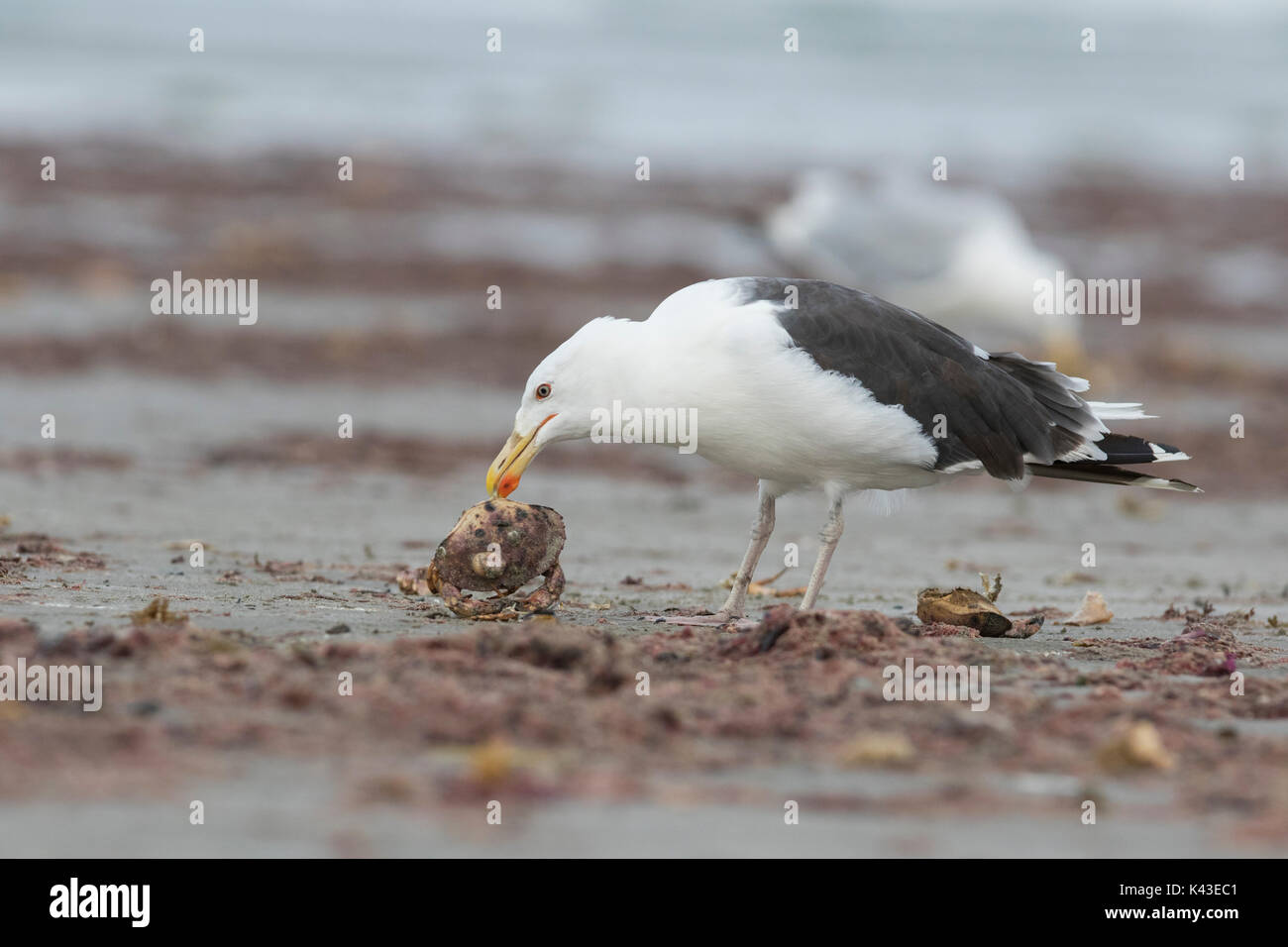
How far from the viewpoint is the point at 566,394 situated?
23.4 feet

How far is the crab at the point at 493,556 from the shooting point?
22.5 feet

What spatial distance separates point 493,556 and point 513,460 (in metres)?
0.55

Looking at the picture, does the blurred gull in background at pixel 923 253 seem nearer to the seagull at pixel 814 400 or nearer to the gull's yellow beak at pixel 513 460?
the seagull at pixel 814 400

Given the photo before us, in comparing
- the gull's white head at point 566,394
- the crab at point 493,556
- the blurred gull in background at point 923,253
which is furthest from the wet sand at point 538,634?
the blurred gull in background at point 923,253

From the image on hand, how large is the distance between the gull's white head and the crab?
0.82ft

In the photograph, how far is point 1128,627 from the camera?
25.1 feet

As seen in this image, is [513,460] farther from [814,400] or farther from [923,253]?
[923,253]

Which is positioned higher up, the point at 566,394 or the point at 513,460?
the point at 566,394

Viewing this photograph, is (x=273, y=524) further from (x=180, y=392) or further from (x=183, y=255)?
(x=183, y=255)

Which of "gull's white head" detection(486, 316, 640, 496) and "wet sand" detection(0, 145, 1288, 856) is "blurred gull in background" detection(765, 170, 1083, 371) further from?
"gull's white head" detection(486, 316, 640, 496)

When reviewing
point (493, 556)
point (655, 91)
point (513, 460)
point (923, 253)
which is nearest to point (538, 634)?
point (493, 556)

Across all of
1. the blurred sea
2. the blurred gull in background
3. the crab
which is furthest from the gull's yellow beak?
the blurred sea

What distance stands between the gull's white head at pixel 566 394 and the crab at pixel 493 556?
0.82ft

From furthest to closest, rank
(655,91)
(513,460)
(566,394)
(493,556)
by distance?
(655,91)
(513,460)
(566,394)
(493,556)
